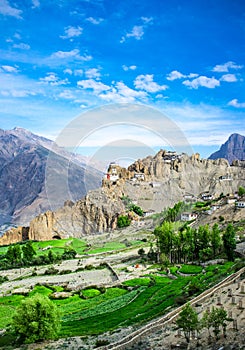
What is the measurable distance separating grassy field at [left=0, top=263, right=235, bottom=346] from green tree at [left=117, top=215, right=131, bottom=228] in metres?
45.8

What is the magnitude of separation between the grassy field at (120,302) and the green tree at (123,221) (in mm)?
45806

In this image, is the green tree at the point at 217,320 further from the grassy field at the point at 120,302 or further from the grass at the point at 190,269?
the grass at the point at 190,269

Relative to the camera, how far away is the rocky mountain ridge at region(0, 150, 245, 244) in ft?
322

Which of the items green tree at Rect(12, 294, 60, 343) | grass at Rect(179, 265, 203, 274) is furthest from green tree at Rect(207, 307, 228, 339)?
grass at Rect(179, 265, 203, 274)

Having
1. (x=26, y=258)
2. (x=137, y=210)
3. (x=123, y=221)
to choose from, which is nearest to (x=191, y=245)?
(x=26, y=258)

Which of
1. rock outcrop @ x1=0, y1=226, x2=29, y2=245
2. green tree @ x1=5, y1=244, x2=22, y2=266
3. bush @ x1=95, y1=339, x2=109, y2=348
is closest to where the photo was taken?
bush @ x1=95, y1=339, x2=109, y2=348

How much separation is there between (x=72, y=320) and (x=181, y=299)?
30.9 ft

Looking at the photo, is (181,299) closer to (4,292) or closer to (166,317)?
(166,317)

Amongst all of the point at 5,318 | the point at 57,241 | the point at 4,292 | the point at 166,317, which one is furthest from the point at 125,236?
the point at 166,317

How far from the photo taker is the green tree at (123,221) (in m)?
93.3

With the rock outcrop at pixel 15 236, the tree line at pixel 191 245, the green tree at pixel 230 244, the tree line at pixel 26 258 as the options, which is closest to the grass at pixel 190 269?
the tree line at pixel 191 245

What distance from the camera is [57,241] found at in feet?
290

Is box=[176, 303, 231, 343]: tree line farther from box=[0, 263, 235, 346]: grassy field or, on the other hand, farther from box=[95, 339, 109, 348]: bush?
box=[0, 263, 235, 346]: grassy field

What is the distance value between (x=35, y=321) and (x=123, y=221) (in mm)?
69875
